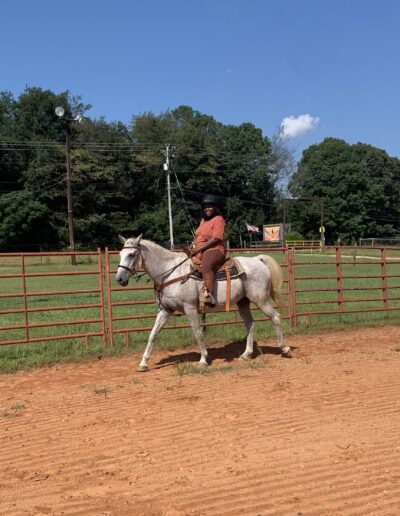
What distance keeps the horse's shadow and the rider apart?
3.92 ft

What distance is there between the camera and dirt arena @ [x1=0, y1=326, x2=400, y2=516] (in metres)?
3.47

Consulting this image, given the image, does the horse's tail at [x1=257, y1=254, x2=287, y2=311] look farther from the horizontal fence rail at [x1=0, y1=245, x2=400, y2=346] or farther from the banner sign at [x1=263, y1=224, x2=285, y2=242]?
the banner sign at [x1=263, y1=224, x2=285, y2=242]

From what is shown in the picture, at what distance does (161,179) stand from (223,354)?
5978 centimetres

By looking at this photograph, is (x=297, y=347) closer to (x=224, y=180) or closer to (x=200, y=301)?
(x=200, y=301)

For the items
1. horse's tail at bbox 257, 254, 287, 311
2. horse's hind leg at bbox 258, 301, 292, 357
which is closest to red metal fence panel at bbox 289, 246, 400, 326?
horse's tail at bbox 257, 254, 287, 311

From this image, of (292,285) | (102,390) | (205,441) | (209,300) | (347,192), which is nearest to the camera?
(205,441)

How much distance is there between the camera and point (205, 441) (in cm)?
451

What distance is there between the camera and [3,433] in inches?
195

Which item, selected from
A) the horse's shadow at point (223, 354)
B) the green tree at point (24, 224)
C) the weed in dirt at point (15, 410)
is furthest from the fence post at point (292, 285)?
the green tree at point (24, 224)

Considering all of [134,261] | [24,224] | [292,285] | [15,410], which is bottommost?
[15,410]

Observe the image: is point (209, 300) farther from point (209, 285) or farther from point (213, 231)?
point (213, 231)

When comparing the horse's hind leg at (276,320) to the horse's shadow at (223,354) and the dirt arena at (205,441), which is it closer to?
the horse's shadow at (223,354)

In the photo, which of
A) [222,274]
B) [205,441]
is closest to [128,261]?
[222,274]

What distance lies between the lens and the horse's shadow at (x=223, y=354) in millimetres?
8038
